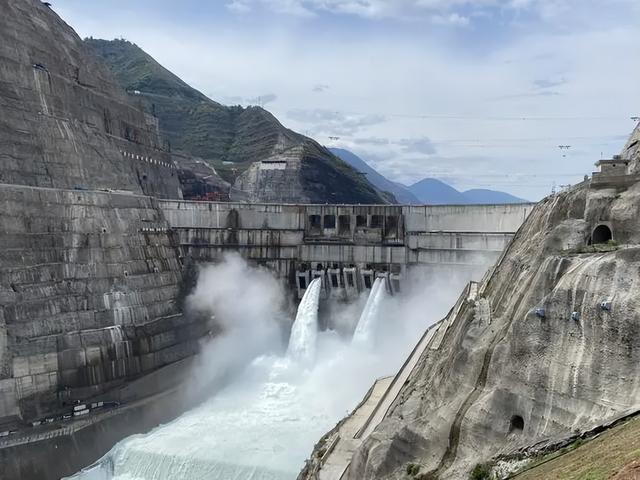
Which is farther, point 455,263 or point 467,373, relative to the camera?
point 455,263

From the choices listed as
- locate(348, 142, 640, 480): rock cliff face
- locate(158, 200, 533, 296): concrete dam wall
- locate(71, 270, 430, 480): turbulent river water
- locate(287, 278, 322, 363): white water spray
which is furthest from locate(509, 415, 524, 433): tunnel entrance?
locate(287, 278, 322, 363): white water spray

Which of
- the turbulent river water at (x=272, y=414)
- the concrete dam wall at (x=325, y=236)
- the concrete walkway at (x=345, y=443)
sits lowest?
the turbulent river water at (x=272, y=414)

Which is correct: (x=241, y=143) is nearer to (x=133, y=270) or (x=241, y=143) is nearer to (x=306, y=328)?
(x=306, y=328)

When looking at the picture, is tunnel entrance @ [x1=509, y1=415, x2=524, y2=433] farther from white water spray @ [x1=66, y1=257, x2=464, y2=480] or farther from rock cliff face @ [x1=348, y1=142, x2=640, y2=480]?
white water spray @ [x1=66, y1=257, x2=464, y2=480]

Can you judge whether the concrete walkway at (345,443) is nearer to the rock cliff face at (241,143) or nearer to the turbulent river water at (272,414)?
the turbulent river water at (272,414)

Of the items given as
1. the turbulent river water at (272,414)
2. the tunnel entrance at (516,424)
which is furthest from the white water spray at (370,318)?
the tunnel entrance at (516,424)

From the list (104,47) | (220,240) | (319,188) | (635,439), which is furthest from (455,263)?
(104,47)

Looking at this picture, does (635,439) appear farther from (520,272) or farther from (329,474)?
(329,474)
